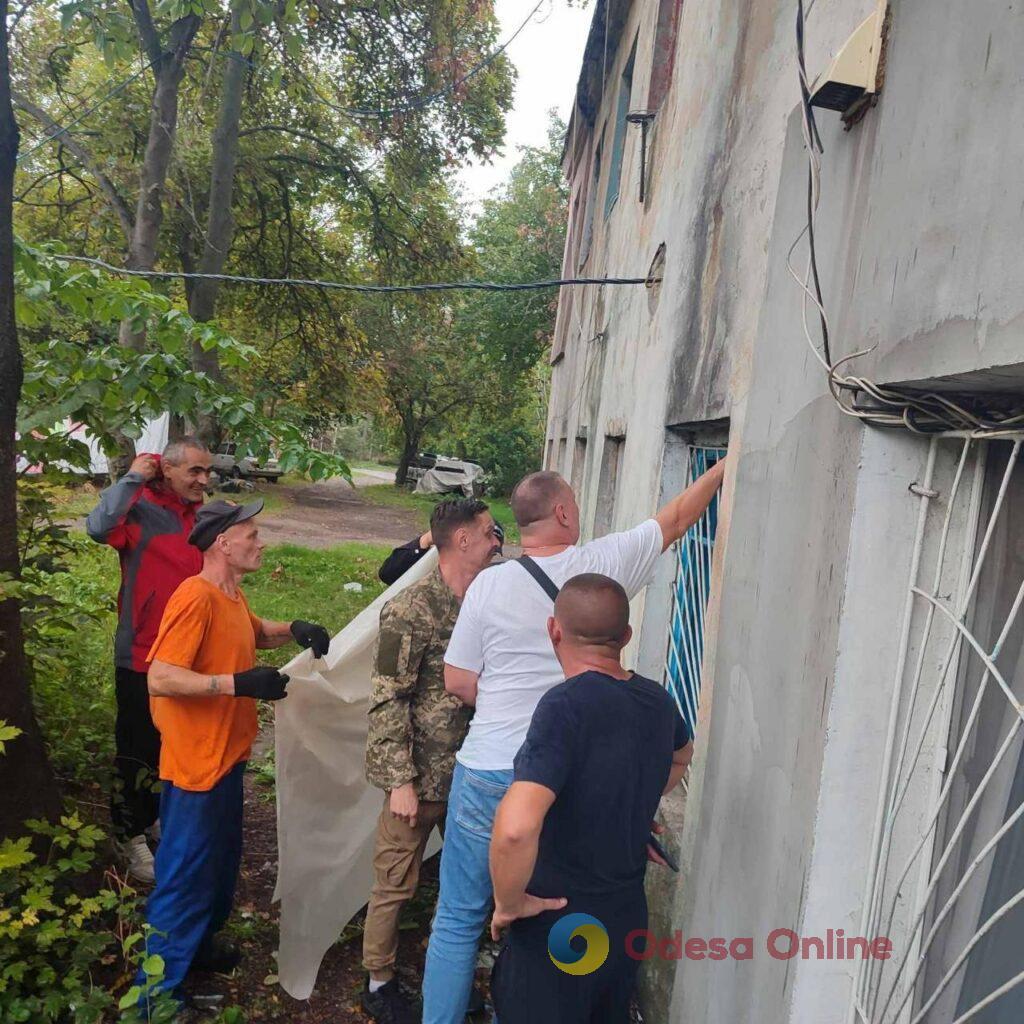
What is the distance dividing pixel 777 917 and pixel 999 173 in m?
1.55

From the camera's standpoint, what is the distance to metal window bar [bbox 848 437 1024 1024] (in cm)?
156

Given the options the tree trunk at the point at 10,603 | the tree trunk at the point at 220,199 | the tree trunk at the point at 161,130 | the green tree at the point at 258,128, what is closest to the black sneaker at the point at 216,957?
the tree trunk at the point at 10,603

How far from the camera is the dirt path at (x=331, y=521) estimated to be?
16.4 m

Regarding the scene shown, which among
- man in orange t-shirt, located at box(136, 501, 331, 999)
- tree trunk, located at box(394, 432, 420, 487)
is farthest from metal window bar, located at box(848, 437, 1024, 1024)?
tree trunk, located at box(394, 432, 420, 487)

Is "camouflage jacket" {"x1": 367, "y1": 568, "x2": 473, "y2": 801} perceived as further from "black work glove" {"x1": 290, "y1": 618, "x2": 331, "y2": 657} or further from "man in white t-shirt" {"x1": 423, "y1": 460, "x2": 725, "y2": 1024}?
"black work glove" {"x1": 290, "y1": 618, "x2": 331, "y2": 657}

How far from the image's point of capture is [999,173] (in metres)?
1.30

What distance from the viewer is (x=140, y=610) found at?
11.9ft

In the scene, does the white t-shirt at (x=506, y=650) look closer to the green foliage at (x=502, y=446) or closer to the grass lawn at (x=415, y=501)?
the grass lawn at (x=415, y=501)

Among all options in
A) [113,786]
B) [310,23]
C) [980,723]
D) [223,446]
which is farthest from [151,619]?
[223,446]

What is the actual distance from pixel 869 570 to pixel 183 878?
2.48 m

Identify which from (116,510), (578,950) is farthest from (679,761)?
(116,510)

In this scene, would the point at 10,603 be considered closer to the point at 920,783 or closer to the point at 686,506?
the point at 686,506

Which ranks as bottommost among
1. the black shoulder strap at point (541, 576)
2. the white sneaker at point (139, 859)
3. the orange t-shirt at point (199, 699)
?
the white sneaker at point (139, 859)

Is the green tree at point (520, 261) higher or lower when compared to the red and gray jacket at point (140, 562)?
higher
